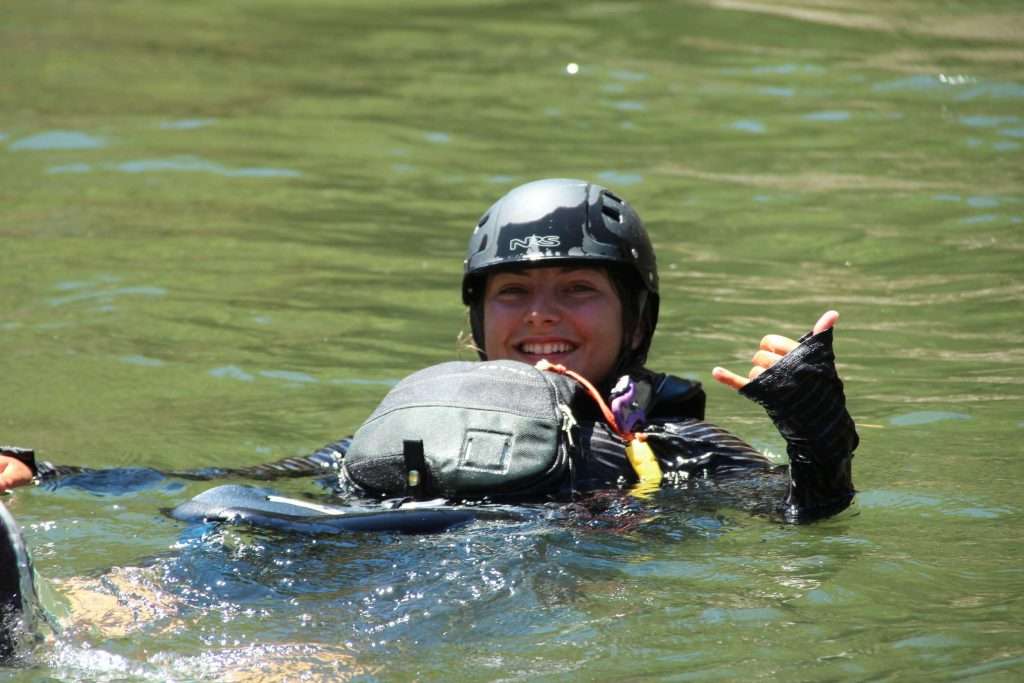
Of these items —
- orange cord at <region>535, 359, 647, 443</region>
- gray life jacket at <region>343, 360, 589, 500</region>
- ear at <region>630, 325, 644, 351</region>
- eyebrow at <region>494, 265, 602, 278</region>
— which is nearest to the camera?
gray life jacket at <region>343, 360, 589, 500</region>

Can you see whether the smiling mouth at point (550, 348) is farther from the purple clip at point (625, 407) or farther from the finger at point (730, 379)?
the finger at point (730, 379)

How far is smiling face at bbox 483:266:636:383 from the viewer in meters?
5.98

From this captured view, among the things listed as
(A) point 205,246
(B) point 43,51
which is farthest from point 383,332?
(B) point 43,51

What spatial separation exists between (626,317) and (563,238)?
0.41m

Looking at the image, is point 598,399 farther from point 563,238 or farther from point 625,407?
point 563,238

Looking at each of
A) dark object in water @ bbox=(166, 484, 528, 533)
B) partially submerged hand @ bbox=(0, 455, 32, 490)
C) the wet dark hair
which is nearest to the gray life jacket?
dark object in water @ bbox=(166, 484, 528, 533)

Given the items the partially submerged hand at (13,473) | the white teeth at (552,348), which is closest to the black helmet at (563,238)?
the white teeth at (552,348)

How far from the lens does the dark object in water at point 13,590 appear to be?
4.12 m

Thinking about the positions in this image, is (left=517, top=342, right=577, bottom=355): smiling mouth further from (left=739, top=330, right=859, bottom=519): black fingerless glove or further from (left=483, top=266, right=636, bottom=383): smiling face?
(left=739, top=330, right=859, bottom=519): black fingerless glove

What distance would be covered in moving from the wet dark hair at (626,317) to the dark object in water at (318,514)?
115 centimetres

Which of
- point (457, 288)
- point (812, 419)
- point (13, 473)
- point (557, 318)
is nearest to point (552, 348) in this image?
point (557, 318)

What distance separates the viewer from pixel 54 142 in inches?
488

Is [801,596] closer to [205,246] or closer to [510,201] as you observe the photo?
[510,201]

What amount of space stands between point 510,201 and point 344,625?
89.3 inches
